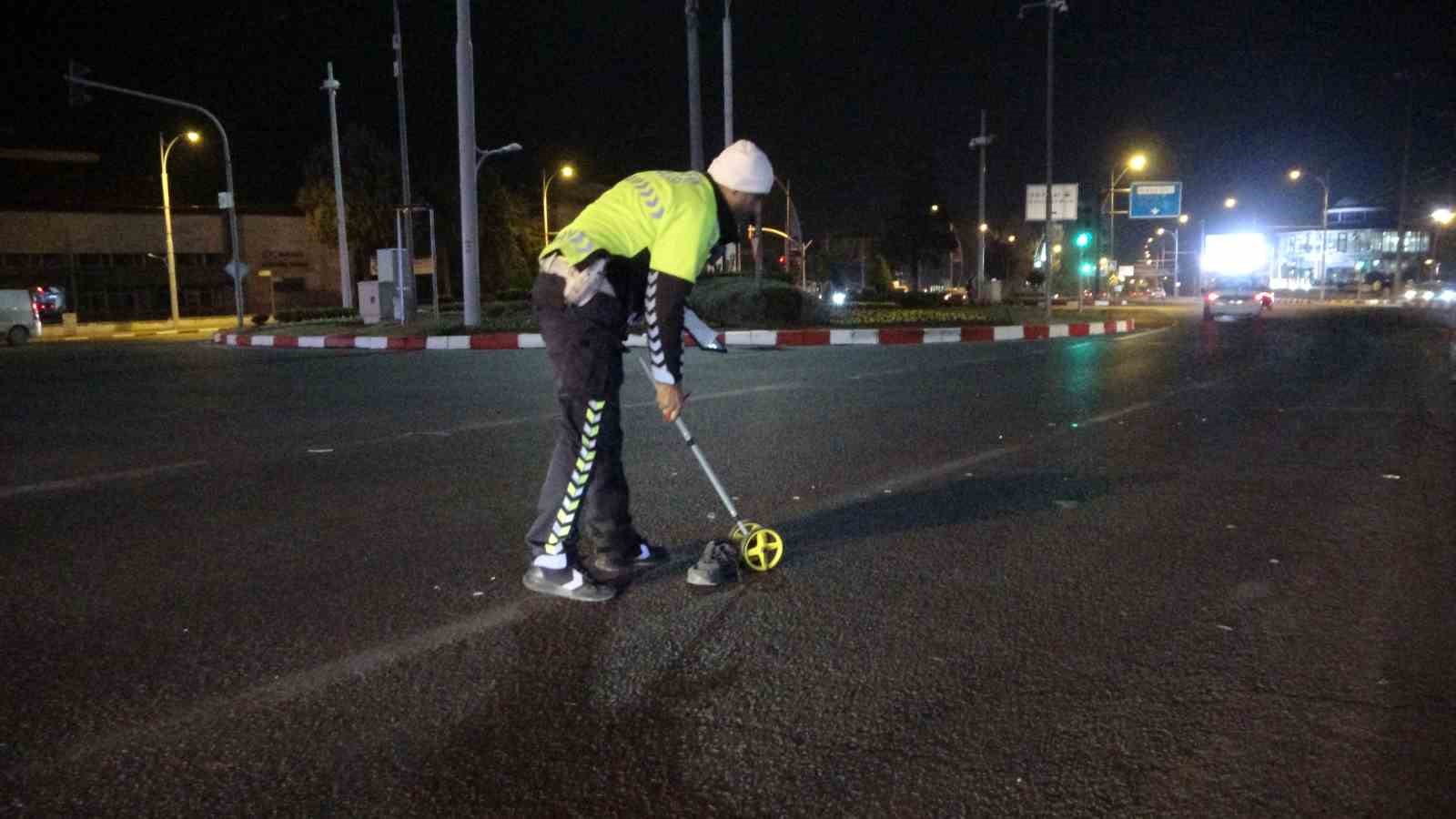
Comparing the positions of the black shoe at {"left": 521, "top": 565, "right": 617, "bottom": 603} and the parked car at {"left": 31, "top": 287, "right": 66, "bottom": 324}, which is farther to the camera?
the parked car at {"left": 31, "top": 287, "right": 66, "bottom": 324}

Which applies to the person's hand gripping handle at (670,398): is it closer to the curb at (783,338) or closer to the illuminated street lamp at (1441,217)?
the curb at (783,338)

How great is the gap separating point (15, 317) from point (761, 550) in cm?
3047

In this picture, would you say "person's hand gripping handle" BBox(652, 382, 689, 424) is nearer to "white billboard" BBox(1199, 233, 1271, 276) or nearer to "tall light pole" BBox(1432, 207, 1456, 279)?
"tall light pole" BBox(1432, 207, 1456, 279)

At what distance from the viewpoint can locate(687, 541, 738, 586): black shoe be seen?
4043 mm

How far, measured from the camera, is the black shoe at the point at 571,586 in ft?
12.8

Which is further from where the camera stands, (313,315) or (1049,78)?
(313,315)

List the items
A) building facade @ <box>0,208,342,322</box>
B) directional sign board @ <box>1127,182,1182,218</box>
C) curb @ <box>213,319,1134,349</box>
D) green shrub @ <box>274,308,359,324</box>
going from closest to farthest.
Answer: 1. curb @ <box>213,319,1134,349</box>
2. green shrub @ <box>274,308,359,324</box>
3. directional sign board @ <box>1127,182,1182,218</box>
4. building facade @ <box>0,208,342,322</box>

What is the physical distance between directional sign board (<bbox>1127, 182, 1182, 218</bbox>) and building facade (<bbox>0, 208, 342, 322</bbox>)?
36.5 m

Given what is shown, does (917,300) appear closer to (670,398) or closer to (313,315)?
(313,315)

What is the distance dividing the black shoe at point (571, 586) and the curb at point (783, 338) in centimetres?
1466

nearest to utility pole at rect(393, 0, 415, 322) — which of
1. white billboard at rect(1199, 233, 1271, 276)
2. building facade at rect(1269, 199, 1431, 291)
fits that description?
white billboard at rect(1199, 233, 1271, 276)

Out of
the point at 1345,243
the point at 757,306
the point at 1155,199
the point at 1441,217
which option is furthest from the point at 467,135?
the point at 1345,243

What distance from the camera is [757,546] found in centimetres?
422

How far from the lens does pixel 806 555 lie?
4473 mm
